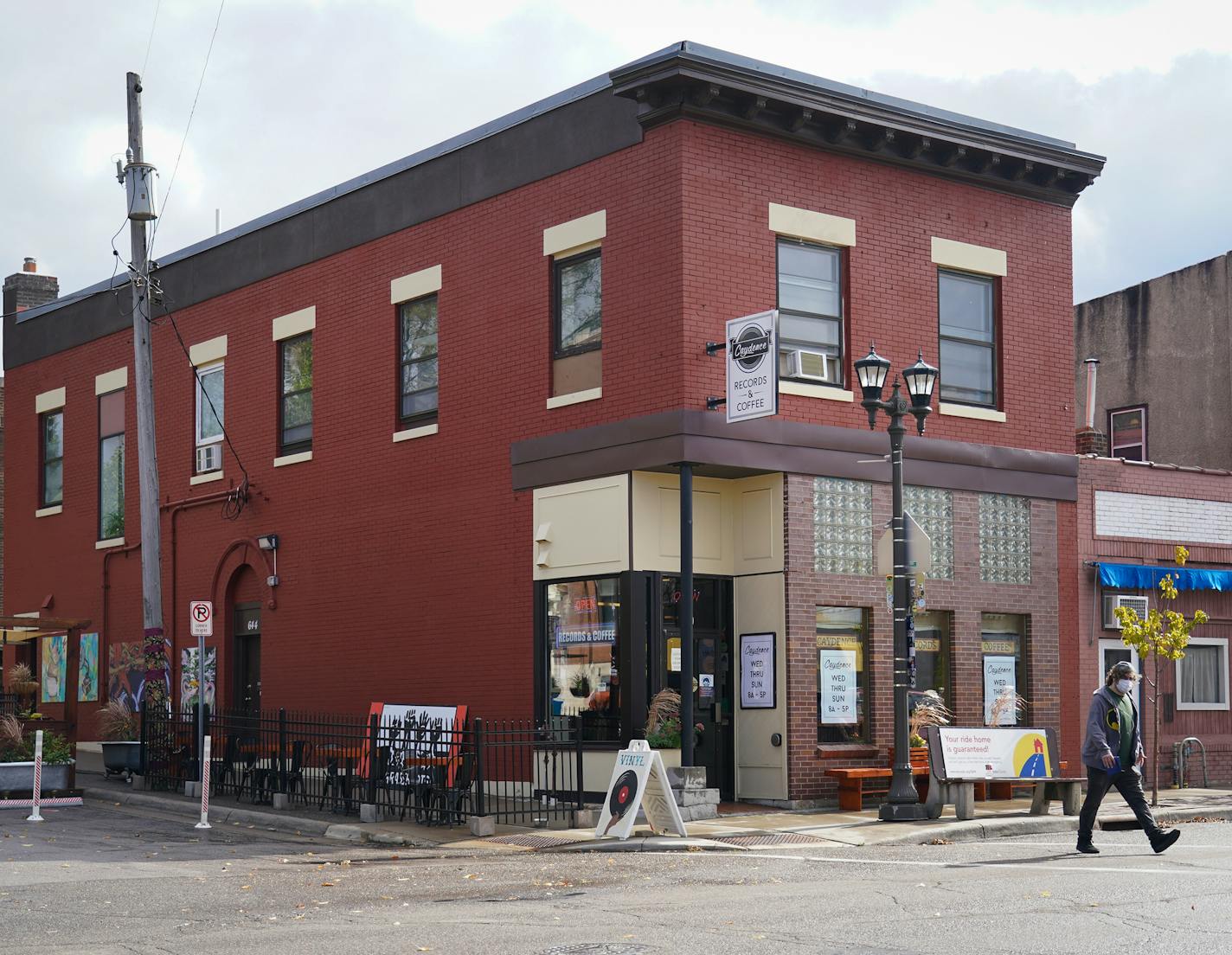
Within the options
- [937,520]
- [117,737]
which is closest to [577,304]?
[937,520]

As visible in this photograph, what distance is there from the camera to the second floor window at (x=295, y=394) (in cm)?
2589

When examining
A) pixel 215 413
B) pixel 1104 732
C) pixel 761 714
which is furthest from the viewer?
pixel 215 413

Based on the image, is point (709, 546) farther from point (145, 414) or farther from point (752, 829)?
point (145, 414)

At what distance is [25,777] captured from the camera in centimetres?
2064

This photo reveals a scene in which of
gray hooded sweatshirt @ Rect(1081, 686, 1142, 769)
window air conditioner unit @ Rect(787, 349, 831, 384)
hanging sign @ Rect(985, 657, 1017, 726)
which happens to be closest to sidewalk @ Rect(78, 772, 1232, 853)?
hanging sign @ Rect(985, 657, 1017, 726)

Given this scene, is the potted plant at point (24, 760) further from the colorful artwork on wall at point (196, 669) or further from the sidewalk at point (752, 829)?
the colorful artwork on wall at point (196, 669)

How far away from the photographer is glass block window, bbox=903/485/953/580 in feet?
70.5

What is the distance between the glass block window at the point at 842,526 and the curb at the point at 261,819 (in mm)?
6718

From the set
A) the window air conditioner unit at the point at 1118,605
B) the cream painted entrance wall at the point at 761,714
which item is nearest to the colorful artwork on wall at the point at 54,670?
the cream painted entrance wall at the point at 761,714

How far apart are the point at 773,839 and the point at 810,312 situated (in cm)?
735

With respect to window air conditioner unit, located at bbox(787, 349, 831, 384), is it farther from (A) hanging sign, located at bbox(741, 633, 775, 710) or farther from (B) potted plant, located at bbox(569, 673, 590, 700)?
(B) potted plant, located at bbox(569, 673, 590, 700)

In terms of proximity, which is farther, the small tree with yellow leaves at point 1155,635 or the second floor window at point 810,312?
the second floor window at point 810,312

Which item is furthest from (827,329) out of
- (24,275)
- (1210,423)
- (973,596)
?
(24,275)

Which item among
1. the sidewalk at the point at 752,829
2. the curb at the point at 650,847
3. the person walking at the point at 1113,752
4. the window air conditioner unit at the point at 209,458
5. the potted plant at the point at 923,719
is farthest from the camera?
the window air conditioner unit at the point at 209,458
